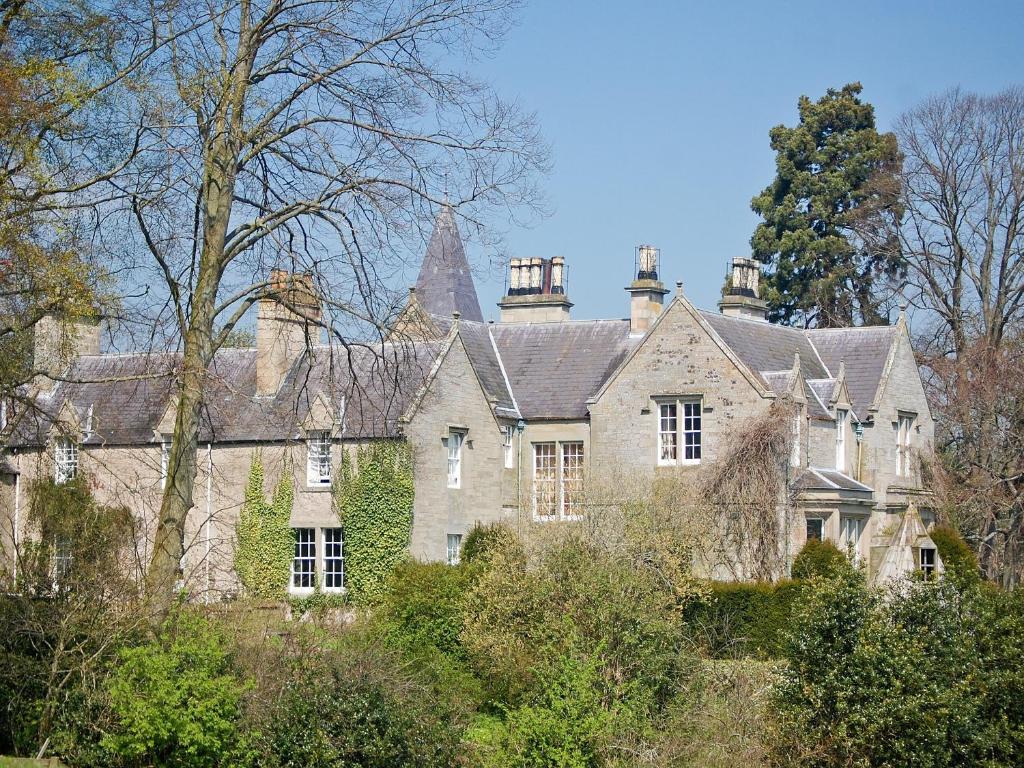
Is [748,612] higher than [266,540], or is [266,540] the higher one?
[266,540]

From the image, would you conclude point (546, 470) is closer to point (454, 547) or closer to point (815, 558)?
point (454, 547)

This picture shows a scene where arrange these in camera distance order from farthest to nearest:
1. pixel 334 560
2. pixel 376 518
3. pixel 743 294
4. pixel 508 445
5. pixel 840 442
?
1. pixel 743 294
2. pixel 508 445
3. pixel 840 442
4. pixel 334 560
5. pixel 376 518

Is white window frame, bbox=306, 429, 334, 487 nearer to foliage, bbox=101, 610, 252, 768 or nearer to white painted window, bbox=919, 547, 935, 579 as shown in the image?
white painted window, bbox=919, 547, 935, 579

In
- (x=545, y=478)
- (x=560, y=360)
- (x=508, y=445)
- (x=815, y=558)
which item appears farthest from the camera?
(x=560, y=360)

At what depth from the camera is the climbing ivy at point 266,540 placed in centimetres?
3650

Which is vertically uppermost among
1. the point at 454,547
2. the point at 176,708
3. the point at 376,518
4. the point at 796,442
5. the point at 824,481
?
the point at 796,442

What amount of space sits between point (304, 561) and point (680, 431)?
976 cm

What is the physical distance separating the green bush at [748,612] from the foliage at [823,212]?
25315 mm

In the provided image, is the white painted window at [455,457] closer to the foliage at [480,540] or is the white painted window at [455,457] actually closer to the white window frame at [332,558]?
the foliage at [480,540]

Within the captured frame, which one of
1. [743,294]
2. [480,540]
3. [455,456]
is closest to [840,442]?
[743,294]

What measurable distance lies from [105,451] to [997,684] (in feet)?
86.0

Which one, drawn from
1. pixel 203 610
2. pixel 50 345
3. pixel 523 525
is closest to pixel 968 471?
pixel 523 525

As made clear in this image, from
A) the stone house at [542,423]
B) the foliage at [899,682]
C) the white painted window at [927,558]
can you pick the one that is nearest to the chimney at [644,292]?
the stone house at [542,423]

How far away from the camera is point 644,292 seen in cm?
4116
